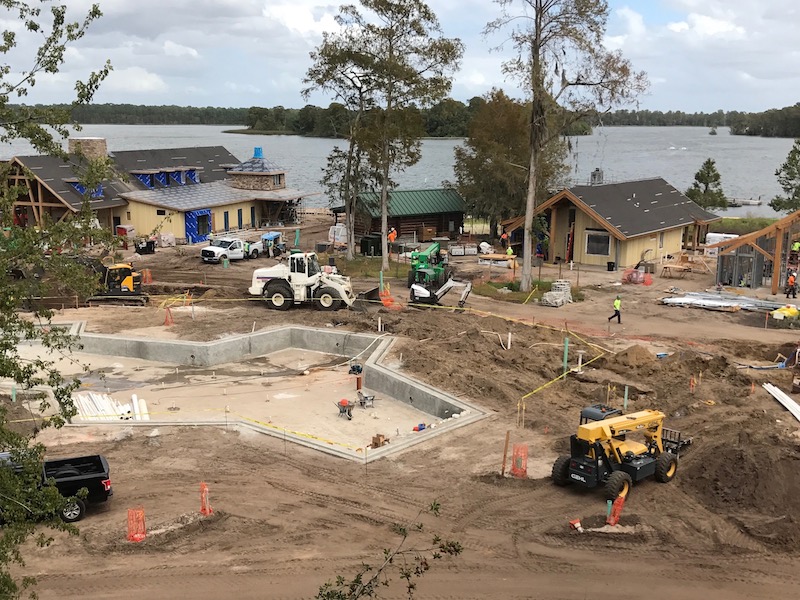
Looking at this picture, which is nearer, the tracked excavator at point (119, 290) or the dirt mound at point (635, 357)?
the dirt mound at point (635, 357)

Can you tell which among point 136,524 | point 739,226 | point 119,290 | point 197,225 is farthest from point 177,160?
point 136,524

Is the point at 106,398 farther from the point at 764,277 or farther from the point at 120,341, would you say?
the point at 764,277

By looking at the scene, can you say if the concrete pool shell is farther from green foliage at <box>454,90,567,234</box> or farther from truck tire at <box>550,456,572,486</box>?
green foliage at <box>454,90,567,234</box>

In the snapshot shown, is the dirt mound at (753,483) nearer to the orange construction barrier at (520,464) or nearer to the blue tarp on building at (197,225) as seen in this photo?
the orange construction barrier at (520,464)

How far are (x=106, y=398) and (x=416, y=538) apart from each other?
40.5 ft

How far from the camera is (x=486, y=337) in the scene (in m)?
27.2

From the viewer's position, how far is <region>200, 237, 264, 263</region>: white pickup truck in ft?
142

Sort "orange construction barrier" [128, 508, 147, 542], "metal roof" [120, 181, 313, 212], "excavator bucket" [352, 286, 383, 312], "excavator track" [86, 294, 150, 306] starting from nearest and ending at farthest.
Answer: "orange construction barrier" [128, 508, 147, 542]
"excavator bucket" [352, 286, 383, 312]
"excavator track" [86, 294, 150, 306]
"metal roof" [120, 181, 313, 212]

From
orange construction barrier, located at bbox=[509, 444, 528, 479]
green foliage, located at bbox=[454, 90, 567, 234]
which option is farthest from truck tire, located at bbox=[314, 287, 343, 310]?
green foliage, located at bbox=[454, 90, 567, 234]

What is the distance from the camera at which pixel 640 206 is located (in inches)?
1793

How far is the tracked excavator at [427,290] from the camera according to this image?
3262cm

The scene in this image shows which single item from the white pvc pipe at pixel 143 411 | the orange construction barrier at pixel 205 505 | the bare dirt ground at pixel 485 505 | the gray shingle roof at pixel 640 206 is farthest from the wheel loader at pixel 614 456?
the gray shingle roof at pixel 640 206

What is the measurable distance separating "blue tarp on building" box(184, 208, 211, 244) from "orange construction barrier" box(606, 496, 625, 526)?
39552 mm

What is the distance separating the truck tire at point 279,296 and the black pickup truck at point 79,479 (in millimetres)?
16409
